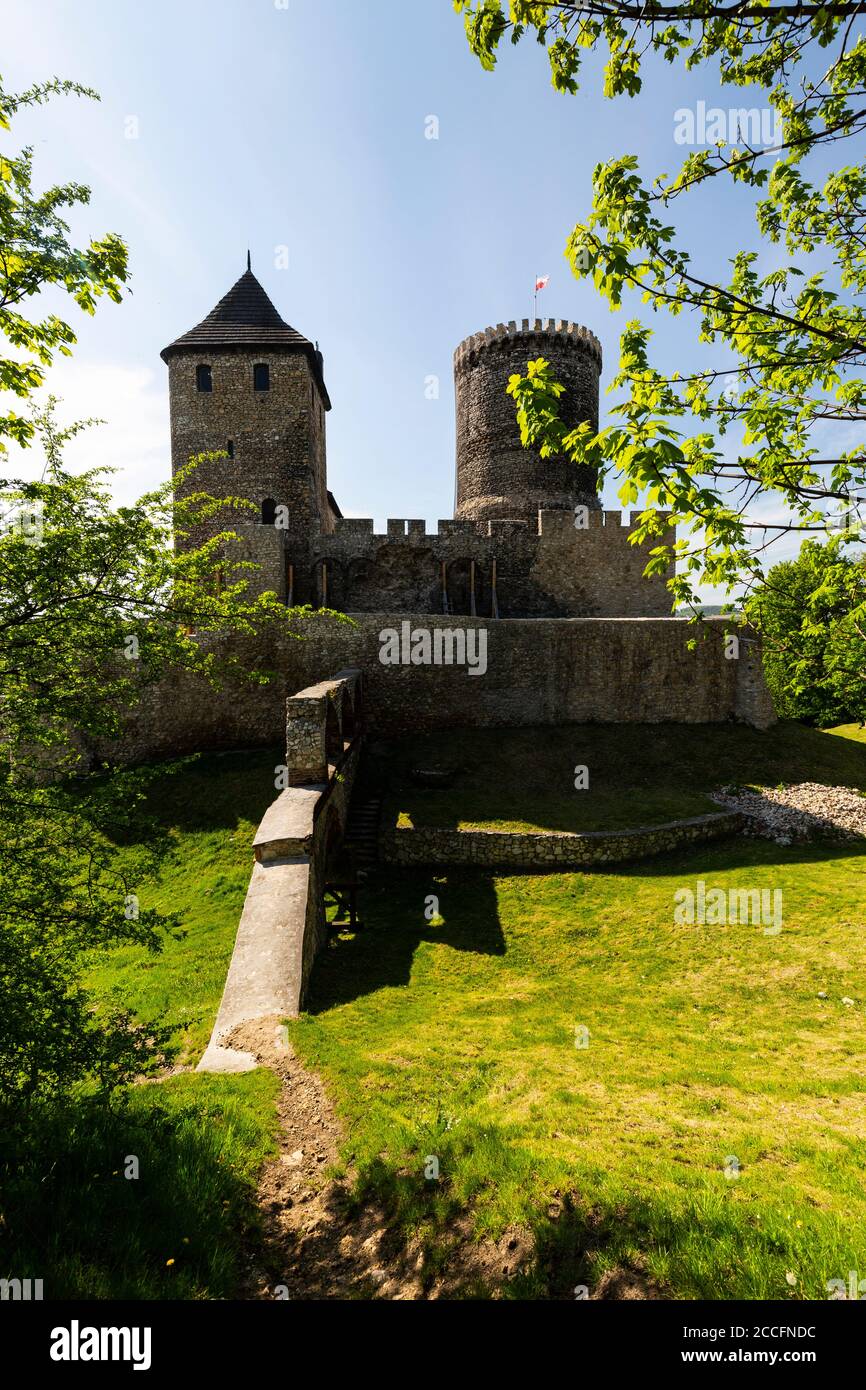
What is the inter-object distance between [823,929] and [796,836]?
16.0ft

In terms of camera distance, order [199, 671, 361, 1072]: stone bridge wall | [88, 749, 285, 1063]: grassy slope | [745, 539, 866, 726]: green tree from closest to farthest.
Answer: [745, 539, 866, 726]: green tree
[199, 671, 361, 1072]: stone bridge wall
[88, 749, 285, 1063]: grassy slope

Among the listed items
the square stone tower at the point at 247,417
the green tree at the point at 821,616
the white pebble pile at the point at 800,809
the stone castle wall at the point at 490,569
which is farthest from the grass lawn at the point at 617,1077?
the square stone tower at the point at 247,417

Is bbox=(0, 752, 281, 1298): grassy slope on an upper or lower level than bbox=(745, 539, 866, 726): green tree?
lower

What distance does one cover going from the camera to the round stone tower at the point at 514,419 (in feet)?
92.4

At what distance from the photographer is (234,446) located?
79.0 ft

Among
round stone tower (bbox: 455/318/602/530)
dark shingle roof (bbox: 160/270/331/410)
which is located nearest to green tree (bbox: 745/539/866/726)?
round stone tower (bbox: 455/318/602/530)

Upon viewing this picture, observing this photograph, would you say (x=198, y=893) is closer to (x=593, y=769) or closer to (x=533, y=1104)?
(x=533, y=1104)

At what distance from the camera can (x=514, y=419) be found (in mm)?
27922

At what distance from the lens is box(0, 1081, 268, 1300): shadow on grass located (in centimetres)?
292

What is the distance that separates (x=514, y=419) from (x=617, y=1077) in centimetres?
2837

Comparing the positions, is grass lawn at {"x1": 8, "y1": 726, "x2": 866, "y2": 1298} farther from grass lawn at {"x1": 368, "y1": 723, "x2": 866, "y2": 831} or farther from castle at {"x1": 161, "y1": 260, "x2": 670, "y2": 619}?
castle at {"x1": 161, "y1": 260, "x2": 670, "y2": 619}

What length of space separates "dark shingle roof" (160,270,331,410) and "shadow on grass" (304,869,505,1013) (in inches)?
894

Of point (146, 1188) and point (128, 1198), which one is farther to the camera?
point (146, 1188)

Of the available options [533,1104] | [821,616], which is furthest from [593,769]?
[533,1104]
